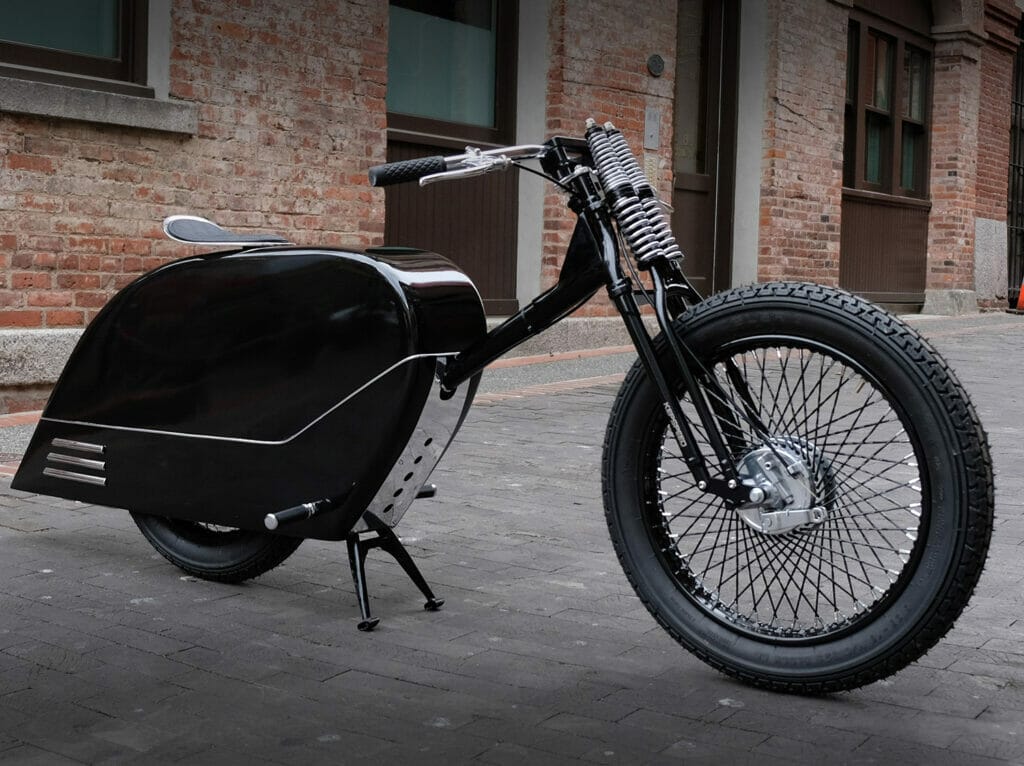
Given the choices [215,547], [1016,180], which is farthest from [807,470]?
[1016,180]

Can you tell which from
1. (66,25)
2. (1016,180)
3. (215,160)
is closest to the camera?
(66,25)

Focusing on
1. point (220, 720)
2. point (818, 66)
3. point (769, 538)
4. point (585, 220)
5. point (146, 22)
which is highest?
point (818, 66)

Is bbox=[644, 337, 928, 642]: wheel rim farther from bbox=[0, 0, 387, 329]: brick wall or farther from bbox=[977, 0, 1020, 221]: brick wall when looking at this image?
bbox=[977, 0, 1020, 221]: brick wall

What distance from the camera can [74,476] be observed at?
4.01 metres

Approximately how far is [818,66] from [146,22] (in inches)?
318

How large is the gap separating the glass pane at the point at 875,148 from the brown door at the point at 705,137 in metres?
3.19

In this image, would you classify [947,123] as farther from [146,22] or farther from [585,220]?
[585,220]

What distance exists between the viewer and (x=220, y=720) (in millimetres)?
2871

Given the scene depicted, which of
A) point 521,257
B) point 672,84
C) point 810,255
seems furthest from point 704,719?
point 810,255

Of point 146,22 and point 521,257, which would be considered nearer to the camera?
point 146,22

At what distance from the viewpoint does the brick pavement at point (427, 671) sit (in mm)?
2730

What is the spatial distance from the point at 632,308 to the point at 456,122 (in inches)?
299

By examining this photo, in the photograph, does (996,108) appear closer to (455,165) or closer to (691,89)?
(691,89)

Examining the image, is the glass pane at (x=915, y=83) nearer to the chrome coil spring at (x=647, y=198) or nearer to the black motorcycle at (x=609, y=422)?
the black motorcycle at (x=609, y=422)
